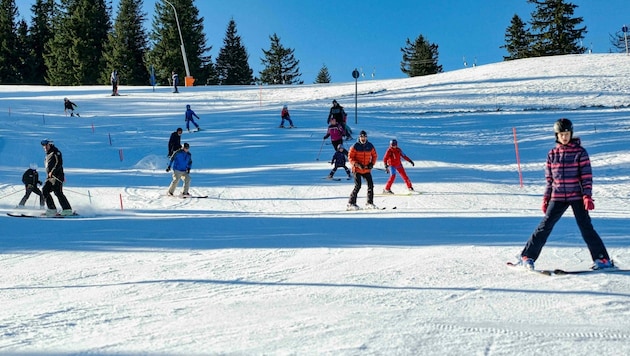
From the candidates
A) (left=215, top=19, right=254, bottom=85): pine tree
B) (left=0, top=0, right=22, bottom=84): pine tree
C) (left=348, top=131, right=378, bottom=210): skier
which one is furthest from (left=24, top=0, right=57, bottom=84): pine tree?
(left=348, top=131, right=378, bottom=210): skier

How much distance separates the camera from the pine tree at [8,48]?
69.7 meters

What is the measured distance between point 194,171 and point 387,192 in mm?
8136

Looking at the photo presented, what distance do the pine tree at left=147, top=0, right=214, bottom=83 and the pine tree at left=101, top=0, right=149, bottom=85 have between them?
11.6 feet

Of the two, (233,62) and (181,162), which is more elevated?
(233,62)

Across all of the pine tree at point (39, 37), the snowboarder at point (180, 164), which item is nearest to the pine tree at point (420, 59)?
the pine tree at point (39, 37)

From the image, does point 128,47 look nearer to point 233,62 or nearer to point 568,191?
point 233,62

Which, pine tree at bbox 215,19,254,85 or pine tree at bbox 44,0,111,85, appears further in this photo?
pine tree at bbox 215,19,254,85

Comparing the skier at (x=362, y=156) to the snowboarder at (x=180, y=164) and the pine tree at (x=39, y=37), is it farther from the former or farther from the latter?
the pine tree at (x=39, y=37)

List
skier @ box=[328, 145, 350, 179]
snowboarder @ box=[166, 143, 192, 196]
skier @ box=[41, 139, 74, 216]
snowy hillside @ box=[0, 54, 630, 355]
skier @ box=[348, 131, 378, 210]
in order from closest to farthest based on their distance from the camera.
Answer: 1. snowy hillside @ box=[0, 54, 630, 355]
2. skier @ box=[348, 131, 378, 210]
3. skier @ box=[41, 139, 74, 216]
4. snowboarder @ box=[166, 143, 192, 196]
5. skier @ box=[328, 145, 350, 179]

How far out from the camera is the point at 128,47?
68.1m

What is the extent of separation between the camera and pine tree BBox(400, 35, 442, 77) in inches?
2997

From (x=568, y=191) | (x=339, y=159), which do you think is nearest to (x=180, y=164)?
(x=339, y=159)

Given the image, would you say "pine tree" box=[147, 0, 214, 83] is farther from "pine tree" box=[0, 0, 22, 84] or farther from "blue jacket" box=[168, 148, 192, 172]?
"blue jacket" box=[168, 148, 192, 172]

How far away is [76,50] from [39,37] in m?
12.0
